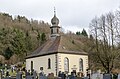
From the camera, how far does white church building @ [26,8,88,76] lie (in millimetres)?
49688

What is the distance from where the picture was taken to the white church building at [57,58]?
163 feet

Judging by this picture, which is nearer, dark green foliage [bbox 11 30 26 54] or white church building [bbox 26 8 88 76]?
white church building [bbox 26 8 88 76]

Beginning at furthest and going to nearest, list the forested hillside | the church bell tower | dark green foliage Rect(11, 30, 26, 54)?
dark green foliage Rect(11, 30, 26, 54), the forested hillside, the church bell tower

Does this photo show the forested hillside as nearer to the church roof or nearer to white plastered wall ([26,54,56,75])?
white plastered wall ([26,54,56,75])

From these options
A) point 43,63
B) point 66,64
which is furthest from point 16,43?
point 66,64

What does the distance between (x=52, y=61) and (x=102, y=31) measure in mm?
9527

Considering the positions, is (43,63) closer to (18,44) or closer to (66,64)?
(66,64)

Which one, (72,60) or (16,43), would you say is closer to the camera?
(72,60)

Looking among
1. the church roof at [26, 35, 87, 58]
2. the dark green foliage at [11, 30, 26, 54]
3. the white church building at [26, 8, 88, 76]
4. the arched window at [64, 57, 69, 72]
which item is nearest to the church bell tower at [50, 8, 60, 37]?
the white church building at [26, 8, 88, 76]

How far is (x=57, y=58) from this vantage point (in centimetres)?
4934

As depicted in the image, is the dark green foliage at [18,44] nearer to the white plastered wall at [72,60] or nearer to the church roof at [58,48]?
the church roof at [58,48]

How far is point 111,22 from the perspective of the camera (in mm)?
51969

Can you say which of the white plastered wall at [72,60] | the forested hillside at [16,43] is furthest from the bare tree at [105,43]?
the forested hillside at [16,43]

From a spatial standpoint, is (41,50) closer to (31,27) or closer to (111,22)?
(111,22)
